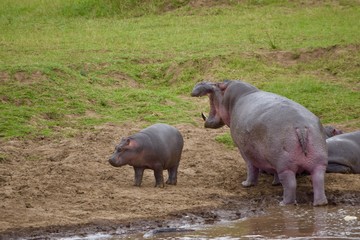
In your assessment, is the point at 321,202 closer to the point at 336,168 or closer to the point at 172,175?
the point at 336,168

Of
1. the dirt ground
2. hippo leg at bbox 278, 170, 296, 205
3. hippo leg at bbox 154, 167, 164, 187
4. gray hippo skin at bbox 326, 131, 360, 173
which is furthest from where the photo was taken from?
gray hippo skin at bbox 326, 131, 360, 173

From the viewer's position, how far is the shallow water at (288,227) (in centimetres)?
871

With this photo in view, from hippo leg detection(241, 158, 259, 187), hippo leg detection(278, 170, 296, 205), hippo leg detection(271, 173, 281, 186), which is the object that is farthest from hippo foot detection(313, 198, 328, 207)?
hippo leg detection(241, 158, 259, 187)

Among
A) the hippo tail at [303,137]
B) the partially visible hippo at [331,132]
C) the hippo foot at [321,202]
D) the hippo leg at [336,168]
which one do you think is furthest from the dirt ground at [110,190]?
the partially visible hippo at [331,132]

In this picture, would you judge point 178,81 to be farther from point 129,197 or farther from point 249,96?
point 129,197

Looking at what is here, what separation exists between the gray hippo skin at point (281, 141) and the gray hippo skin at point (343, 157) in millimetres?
854

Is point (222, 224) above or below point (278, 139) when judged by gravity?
below

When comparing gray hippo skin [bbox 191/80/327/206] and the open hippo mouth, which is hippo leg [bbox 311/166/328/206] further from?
the open hippo mouth

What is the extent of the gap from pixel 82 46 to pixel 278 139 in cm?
982

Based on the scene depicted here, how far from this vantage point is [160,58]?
17.6 metres

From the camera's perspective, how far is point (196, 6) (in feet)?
77.2

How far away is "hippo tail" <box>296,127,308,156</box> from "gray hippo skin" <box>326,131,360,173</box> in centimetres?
145

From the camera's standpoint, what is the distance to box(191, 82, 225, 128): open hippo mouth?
11438 millimetres

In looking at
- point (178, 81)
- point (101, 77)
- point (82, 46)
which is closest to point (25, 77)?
point (101, 77)
